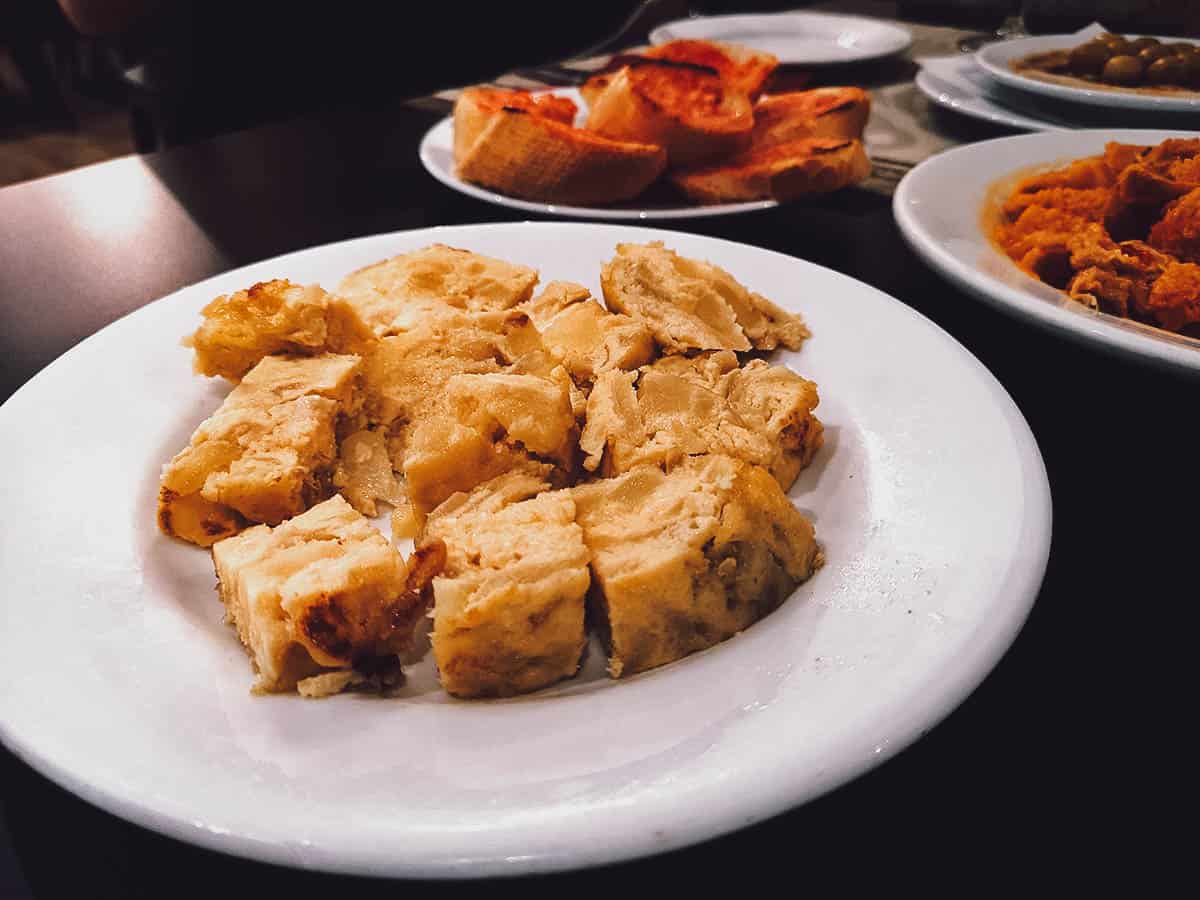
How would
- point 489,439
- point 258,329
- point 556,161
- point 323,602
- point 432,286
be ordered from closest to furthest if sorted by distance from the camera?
point 323,602 < point 489,439 < point 258,329 < point 432,286 < point 556,161

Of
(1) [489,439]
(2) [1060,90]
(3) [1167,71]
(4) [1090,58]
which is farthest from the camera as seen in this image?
(4) [1090,58]

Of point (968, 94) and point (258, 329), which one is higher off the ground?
point (258, 329)

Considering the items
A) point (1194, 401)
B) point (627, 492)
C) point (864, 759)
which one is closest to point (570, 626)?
point (627, 492)

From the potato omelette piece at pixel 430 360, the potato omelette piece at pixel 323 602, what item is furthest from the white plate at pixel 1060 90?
the potato omelette piece at pixel 323 602

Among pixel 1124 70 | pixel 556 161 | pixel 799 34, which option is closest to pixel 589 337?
pixel 556 161

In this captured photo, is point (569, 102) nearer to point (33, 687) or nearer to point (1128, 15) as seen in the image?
point (33, 687)

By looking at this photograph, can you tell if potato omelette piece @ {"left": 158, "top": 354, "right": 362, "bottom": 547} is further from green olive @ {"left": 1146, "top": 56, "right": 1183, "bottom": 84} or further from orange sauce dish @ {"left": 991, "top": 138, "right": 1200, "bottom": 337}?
green olive @ {"left": 1146, "top": 56, "right": 1183, "bottom": 84}

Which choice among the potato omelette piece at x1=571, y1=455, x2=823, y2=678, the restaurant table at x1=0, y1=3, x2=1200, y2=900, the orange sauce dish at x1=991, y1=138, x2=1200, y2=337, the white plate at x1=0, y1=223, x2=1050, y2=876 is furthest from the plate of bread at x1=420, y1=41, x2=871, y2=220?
the potato omelette piece at x1=571, y1=455, x2=823, y2=678

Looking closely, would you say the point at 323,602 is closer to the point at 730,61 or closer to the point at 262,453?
the point at 262,453
